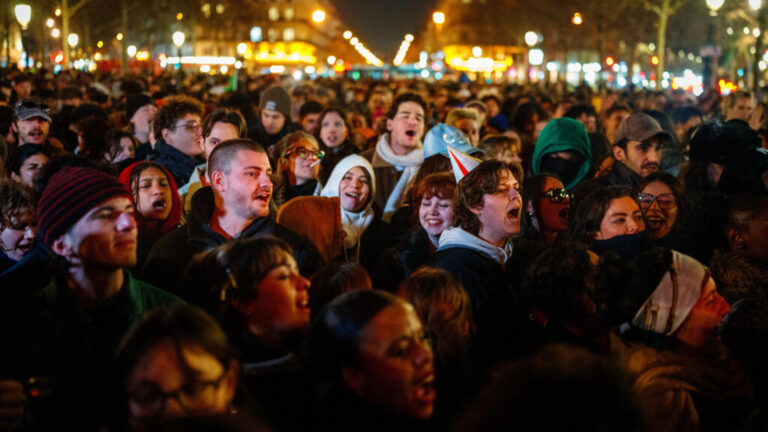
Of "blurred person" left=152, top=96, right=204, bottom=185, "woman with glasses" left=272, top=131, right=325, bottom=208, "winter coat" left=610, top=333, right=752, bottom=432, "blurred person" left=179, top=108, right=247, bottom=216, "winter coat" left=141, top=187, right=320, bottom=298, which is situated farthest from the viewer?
"woman with glasses" left=272, top=131, right=325, bottom=208

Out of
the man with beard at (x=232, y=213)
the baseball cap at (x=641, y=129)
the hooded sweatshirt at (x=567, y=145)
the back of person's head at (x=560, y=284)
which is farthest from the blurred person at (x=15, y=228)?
the baseball cap at (x=641, y=129)

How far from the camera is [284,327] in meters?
3.39

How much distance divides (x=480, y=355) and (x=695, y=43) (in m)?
66.9

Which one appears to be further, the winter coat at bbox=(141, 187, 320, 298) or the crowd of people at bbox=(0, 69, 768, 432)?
the winter coat at bbox=(141, 187, 320, 298)

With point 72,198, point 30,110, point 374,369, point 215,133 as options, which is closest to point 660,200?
point 215,133

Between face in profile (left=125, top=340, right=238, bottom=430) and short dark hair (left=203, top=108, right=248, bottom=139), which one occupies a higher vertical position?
short dark hair (left=203, top=108, right=248, bottom=139)

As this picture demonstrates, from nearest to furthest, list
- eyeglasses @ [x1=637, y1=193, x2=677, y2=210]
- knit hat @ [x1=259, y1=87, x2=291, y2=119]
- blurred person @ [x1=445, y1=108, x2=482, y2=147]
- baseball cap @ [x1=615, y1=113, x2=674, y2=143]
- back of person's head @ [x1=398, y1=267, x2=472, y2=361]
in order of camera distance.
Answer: back of person's head @ [x1=398, y1=267, x2=472, y2=361] < eyeglasses @ [x1=637, y1=193, x2=677, y2=210] < baseball cap @ [x1=615, y1=113, x2=674, y2=143] < blurred person @ [x1=445, y1=108, x2=482, y2=147] < knit hat @ [x1=259, y1=87, x2=291, y2=119]

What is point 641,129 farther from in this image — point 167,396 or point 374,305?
point 167,396

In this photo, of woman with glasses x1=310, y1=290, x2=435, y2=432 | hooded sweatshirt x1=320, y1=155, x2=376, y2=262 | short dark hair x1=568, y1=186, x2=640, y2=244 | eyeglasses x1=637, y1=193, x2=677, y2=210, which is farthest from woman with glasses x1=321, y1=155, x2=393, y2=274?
woman with glasses x1=310, y1=290, x2=435, y2=432

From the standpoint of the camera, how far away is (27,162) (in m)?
7.12

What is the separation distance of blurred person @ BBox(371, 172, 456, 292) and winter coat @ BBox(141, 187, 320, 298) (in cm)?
66

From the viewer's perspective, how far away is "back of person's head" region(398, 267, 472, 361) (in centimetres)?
365

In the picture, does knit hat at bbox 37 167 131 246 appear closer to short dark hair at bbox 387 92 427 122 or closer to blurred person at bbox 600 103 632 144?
short dark hair at bbox 387 92 427 122

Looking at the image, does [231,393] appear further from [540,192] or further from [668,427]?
[540,192]
